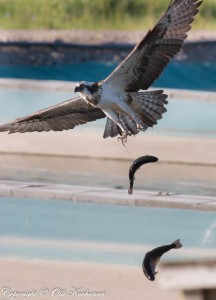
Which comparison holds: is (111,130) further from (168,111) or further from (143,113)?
(168,111)

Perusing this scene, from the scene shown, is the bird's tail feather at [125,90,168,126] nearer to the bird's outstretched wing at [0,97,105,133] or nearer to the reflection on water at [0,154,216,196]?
the bird's outstretched wing at [0,97,105,133]

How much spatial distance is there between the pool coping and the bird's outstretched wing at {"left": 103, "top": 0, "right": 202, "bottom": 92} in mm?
1096

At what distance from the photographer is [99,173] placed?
40.6 feet

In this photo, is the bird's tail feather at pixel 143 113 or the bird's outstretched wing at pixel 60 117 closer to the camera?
the bird's tail feather at pixel 143 113

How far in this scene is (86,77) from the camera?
70.7 ft

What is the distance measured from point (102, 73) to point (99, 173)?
9.81 meters

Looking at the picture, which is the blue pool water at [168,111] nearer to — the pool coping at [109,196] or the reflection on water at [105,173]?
the reflection on water at [105,173]

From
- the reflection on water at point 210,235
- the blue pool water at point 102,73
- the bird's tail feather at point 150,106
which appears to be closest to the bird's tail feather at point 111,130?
the bird's tail feather at point 150,106

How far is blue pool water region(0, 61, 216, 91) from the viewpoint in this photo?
21.3m

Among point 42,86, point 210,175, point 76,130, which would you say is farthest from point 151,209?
point 42,86

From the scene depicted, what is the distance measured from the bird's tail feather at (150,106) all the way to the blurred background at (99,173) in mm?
870

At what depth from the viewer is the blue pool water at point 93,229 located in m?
8.54

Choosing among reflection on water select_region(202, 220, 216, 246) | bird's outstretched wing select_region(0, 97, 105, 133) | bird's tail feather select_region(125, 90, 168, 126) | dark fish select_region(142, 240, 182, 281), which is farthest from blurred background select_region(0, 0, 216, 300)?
bird's tail feather select_region(125, 90, 168, 126)

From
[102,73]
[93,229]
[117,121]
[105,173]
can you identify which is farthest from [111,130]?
[102,73]
